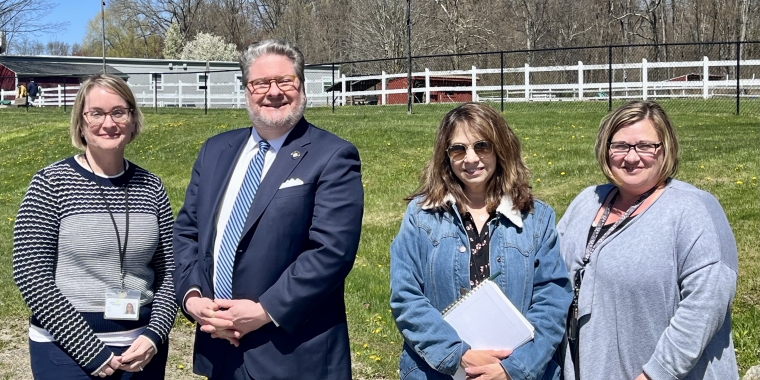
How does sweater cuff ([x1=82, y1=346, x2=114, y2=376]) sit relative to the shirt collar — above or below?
below

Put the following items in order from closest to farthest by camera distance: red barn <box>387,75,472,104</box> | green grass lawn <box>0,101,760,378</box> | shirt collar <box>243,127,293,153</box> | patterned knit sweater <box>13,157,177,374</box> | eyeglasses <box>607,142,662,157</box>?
eyeglasses <box>607,142,662,157</box> < patterned knit sweater <box>13,157,177,374</box> < shirt collar <box>243,127,293,153</box> < green grass lawn <box>0,101,760,378</box> < red barn <box>387,75,472,104</box>

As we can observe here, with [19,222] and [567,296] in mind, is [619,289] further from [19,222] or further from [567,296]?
[19,222]

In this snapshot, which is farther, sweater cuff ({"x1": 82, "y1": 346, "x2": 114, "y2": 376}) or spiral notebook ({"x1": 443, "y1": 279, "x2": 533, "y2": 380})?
sweater cuff ({"x1": 82, "y1": 346, "x2": 114, "y2": 376})

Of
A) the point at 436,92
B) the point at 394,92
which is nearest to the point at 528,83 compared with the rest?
the point at 394,92

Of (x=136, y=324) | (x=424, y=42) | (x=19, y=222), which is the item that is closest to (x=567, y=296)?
(x=136, y=324)

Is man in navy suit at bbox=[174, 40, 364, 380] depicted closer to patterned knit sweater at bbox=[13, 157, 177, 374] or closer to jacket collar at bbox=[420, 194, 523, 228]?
patterned knit sweater at bbox=[13, 157, 177, 374]

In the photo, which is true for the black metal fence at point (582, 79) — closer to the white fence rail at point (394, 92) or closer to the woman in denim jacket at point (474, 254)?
Answer: the white fence rail at point (394, 92)

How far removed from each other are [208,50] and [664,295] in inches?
2512

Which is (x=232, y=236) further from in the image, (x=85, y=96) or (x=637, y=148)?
(x=637, y=148)

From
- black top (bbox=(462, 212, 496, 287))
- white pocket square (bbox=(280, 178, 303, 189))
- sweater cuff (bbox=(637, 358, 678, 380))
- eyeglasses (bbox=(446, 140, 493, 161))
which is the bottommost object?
sweater cuff (bbox=(637, 358, 678, 380))

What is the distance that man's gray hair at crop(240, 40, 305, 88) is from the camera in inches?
128

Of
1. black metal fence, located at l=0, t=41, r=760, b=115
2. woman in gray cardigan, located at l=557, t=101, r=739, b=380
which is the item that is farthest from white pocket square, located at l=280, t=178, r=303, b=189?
black metal fence, located at l=0, t=41, r=760, b=115

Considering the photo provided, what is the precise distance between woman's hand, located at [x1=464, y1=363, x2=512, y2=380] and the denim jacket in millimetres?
25

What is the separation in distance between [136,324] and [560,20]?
53.1m
